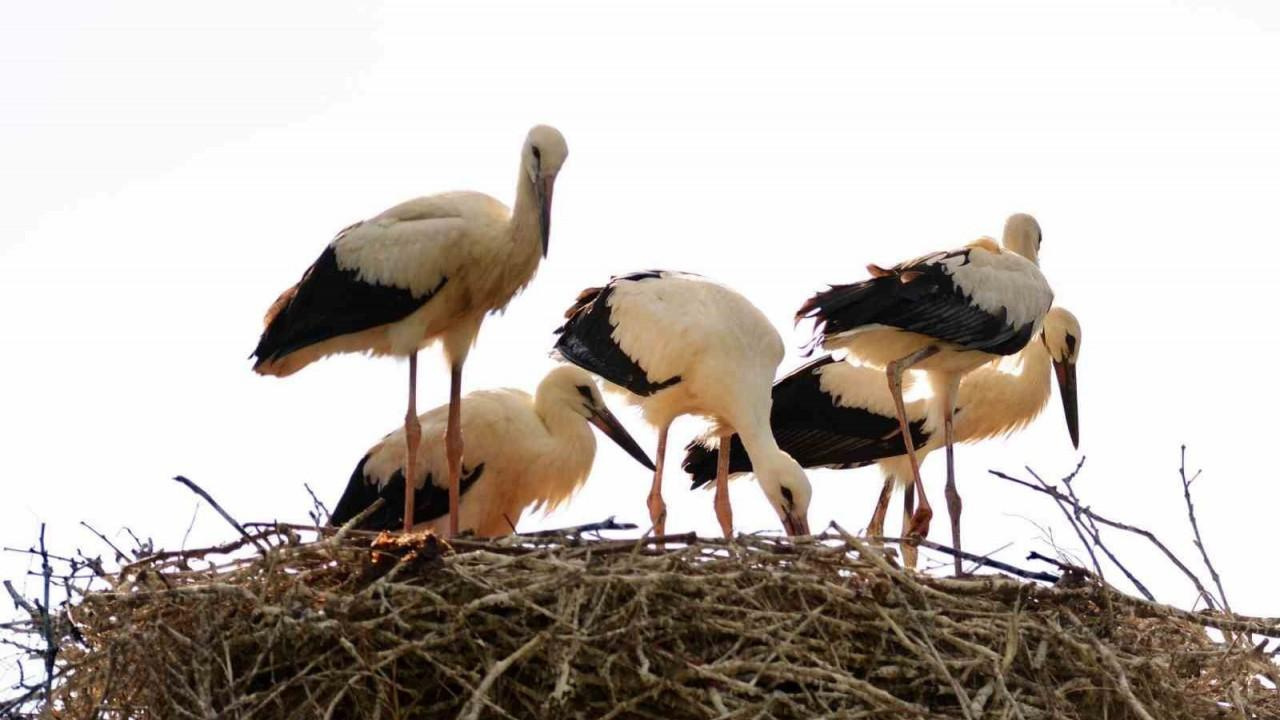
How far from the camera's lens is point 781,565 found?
691 cm

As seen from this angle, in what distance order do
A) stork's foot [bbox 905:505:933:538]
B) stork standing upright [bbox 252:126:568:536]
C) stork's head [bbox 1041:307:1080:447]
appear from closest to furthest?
stork standing upright [bbox 252:126:568:536] < stork's foot [bbox 905:505:933:538] < stork's head [bbox 1041:307:1080:447]

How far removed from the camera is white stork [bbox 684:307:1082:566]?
10844mm

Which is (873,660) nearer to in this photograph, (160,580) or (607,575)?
(607,575)

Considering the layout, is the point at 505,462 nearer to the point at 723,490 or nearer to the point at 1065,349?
the point at 723,490

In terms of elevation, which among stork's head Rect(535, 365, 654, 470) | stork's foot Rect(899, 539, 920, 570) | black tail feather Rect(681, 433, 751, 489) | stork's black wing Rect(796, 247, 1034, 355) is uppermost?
stork's black wing Rect(796, 247, 1034, 355)

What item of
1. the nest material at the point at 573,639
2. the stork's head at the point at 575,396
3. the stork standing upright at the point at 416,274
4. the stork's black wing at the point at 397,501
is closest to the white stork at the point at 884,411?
the stork's head at the point at 575,396

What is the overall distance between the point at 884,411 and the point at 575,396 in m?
2.18

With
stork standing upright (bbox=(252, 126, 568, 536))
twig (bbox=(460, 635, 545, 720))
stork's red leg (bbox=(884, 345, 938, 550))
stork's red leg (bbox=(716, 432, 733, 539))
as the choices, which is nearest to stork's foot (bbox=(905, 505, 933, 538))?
stork's red leg (bbox=(884, 345, 938, 550))

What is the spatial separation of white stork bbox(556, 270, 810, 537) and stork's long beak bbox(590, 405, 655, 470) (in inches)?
5.0

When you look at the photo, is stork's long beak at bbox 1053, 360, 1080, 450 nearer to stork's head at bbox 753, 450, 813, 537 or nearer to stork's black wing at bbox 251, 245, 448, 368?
stork's head at bbox 753, 450, 813, 537

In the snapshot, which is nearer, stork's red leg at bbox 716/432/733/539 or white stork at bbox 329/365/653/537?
white stork at bbox 329/365/653/537

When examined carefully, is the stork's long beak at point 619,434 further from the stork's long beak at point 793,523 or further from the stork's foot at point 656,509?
the stork's long beak at point 793,523

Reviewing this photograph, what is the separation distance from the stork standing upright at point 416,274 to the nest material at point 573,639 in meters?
1.77

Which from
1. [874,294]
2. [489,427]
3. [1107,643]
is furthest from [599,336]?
[1107,643]
